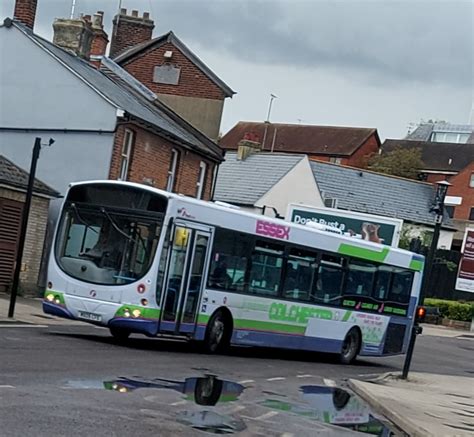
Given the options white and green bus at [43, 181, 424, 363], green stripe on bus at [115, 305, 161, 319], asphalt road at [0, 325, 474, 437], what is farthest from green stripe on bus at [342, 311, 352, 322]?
green stripe on bus at [115, 305, 161, 319]

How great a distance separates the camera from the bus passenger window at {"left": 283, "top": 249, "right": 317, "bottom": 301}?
2255 centimetres

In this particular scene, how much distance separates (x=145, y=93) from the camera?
39.4 meters

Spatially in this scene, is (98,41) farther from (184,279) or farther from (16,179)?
(184,279)

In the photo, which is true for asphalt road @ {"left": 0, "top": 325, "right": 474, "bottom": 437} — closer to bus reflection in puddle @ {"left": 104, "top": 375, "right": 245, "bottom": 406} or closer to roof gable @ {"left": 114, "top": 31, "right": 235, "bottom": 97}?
bus reflection in puddle @ {"left": 104, "top": 375, "right": 245, "bottom": 406}

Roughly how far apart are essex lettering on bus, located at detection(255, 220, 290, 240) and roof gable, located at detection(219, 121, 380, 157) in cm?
7311

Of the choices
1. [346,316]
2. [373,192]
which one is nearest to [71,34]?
[346,316]

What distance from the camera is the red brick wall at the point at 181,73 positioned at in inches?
1759

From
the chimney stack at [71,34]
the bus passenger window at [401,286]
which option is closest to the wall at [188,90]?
the chimney stack at [71,34]

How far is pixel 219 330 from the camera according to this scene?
2108 cm

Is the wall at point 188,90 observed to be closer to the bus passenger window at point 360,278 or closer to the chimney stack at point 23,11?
the chimney stack at point 23,11

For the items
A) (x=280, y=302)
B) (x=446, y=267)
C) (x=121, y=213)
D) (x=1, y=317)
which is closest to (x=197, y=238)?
(x=121, y=213)

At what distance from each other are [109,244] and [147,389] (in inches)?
251

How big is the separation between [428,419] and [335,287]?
9.46 m

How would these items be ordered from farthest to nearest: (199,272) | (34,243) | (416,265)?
(34,243) < (416,265) < (199,272)
